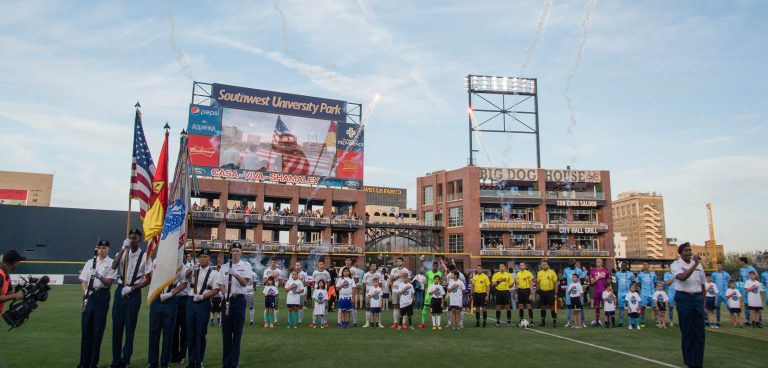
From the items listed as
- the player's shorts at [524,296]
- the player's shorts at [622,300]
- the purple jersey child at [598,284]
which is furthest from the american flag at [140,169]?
the player's shorts at [622,300]

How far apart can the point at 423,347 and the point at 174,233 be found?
21.2ft

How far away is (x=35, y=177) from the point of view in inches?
3664

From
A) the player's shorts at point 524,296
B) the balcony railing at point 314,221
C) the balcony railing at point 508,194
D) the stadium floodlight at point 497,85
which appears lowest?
the player's shorts at point 524,296

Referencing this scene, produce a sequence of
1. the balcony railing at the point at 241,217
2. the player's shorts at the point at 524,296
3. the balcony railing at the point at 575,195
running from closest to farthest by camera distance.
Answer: the player's shorts at the point at 524,296, the balcony railing at the point at 241,217, the balcony railing at the point at 575,195

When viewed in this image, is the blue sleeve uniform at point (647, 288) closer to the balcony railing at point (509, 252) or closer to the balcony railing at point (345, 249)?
the balcony railing at point (509, 252)

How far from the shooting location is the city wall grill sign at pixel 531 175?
65688mm

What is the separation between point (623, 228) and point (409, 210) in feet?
407

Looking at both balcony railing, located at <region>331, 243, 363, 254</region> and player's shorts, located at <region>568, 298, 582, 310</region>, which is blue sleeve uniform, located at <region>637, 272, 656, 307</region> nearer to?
player's shorts, located at <region>568, 298, 582, 310</region>

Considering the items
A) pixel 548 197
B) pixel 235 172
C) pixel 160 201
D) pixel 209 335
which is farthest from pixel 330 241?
pixel 160 201

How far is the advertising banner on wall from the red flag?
45446 mm

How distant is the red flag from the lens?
10414mm

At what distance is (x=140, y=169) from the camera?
11.1 meters

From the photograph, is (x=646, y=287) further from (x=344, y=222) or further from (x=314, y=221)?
(x=314, y=221)

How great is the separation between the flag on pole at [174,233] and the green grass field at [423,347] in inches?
80.1
